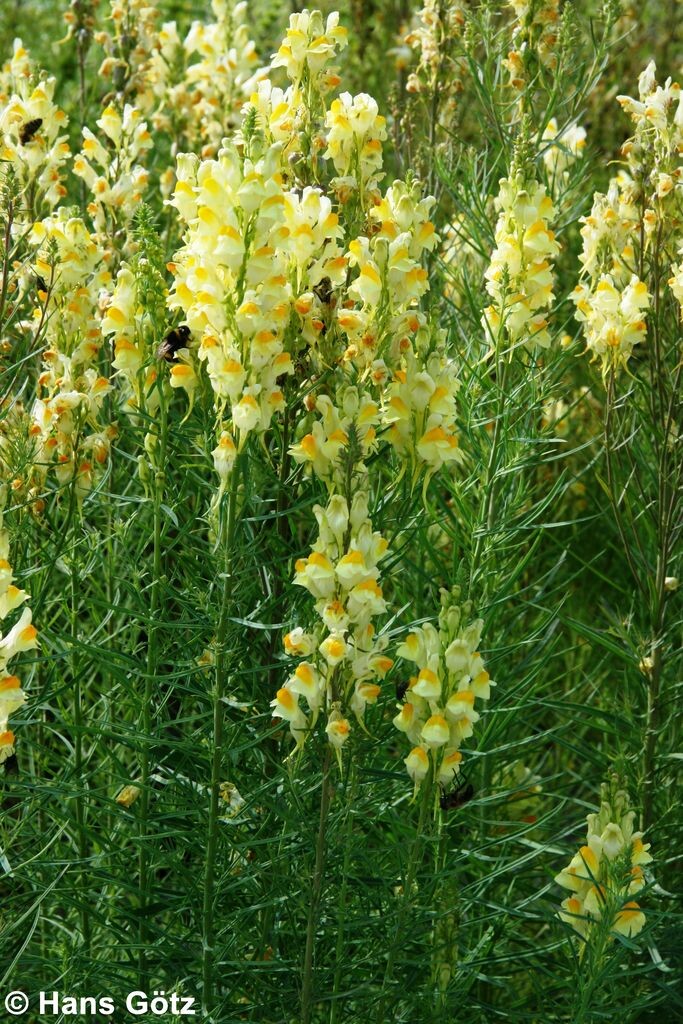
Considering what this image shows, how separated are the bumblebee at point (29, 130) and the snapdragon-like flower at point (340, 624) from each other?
1.70m

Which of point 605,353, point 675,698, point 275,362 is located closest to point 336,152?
point 275,362

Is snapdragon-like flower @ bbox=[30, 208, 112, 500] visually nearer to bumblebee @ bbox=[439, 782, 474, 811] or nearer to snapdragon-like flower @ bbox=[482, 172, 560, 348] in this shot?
snapdragon-like flower @ bbox=[482, 172, 560, 348]

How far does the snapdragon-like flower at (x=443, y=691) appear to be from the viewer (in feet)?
Result: 7.88

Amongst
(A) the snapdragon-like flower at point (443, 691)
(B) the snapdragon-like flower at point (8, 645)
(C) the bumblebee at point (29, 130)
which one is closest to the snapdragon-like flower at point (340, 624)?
(A) the snapdragon-like flower at point (443, 691)

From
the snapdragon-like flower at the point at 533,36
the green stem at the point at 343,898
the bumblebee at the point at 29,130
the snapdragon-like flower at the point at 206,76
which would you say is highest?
the bumblebee at the point at 29,130

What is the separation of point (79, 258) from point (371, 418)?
1.09 meters

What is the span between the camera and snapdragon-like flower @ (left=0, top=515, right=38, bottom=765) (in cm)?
242

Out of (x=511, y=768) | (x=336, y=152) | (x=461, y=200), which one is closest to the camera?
A: (x=336, y=152)

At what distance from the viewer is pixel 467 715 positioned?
95.3 inches

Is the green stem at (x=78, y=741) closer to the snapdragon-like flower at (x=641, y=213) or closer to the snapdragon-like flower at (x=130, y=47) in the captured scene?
the snapdragon-like flower at (x=641, y=213)

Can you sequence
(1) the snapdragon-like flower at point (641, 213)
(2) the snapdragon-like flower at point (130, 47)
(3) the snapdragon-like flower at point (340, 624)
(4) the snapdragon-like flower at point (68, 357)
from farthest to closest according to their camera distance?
(2) the snapdragon-like flower at point (130, 47) → (1) the snapdragon-like flower at point (641, 213) → (4) the snapdragon-like flower at point (68, 357) → (3) the snapdragon-like flower at point (340, 624)

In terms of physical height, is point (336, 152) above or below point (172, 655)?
above

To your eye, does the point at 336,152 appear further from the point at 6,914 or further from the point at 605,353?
the point at 6,914

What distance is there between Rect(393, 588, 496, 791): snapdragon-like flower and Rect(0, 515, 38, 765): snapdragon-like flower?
70 cm
